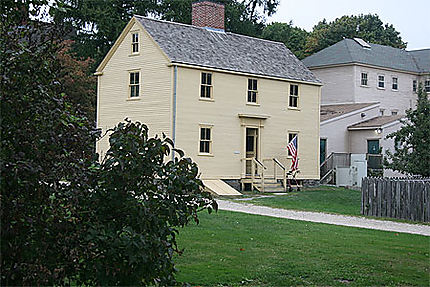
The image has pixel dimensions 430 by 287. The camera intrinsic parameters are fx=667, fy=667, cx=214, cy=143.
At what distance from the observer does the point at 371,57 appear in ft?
155

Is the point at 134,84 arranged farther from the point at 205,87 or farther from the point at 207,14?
the point at 207,14

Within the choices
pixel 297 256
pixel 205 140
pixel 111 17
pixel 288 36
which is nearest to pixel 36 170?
pixel 297 256

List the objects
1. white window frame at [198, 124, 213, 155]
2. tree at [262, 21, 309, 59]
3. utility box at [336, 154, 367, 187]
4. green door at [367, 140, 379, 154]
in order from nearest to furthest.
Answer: white window frame at [198, 124, 213, 155], utility box at [336, 154, 367, 187], green door at [367, 140, 379, 154], tree at [262, 21, 309, 59]

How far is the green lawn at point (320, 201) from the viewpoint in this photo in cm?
2325

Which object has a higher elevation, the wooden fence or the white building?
the white building

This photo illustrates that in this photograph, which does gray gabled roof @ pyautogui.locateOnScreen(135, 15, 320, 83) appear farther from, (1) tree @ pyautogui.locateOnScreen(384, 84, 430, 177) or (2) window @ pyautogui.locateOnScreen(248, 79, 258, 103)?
(1) tree @ pyautogui.locateOnScreen(384, 84, 430, 177)

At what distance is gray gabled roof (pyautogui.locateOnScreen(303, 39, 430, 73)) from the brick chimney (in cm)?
1500

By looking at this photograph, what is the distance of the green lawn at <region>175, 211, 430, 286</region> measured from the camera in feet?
31.9

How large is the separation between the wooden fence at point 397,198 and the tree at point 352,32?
4245 cm

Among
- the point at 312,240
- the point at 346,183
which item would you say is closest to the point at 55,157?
the point at 312,240

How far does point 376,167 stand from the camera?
36.1 m

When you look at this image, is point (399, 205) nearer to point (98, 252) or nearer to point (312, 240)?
point (312, 240)

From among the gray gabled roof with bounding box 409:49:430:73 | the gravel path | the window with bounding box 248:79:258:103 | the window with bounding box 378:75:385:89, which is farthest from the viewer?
the gray gabled roof with bounding box 409:49:430:73

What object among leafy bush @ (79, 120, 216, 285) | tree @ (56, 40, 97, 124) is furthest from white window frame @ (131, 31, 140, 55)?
leafy bush @ (79, 120, 216, 285)
